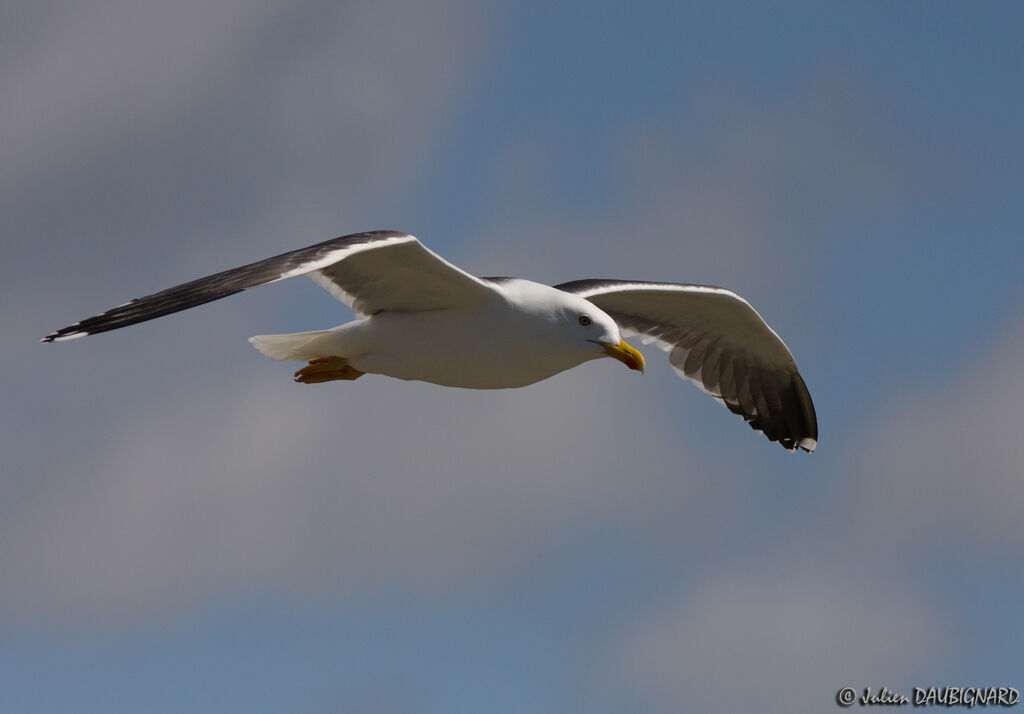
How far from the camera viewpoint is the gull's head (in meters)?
11.8

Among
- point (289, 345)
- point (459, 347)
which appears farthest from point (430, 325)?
point (289, 345)

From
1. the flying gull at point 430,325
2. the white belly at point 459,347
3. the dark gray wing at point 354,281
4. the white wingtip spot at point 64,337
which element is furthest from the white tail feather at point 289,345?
the white wingtip spot at point 64,337

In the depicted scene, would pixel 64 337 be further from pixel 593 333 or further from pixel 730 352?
pixel 730 352

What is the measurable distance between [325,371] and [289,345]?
391 millimetres

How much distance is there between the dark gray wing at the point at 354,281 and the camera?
9.60 metres

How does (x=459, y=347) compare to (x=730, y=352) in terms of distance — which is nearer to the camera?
(x=459, y=347)

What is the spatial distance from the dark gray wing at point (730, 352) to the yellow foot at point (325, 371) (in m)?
3.22

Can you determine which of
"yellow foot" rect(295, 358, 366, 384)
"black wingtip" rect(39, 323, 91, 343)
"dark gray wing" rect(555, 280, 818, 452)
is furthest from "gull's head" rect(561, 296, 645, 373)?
"black wingtip" rect(39, 323, 91, 343)

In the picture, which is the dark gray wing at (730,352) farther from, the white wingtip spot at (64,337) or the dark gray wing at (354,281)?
the white wingtip spot at (64,337)

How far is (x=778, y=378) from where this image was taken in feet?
52.6

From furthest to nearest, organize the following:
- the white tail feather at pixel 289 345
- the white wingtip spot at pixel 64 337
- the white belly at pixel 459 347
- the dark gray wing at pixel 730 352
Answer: the dark gray wing at pixel 730 352 < the white tail feather at pixel 289 345 < the white belly at pixel 459 347 < the white wingtip spot at pixel 64 337

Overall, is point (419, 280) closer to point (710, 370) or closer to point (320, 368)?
point (320, 368)

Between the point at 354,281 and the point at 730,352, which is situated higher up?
the point at 354,281

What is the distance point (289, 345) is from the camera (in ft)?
40.9
